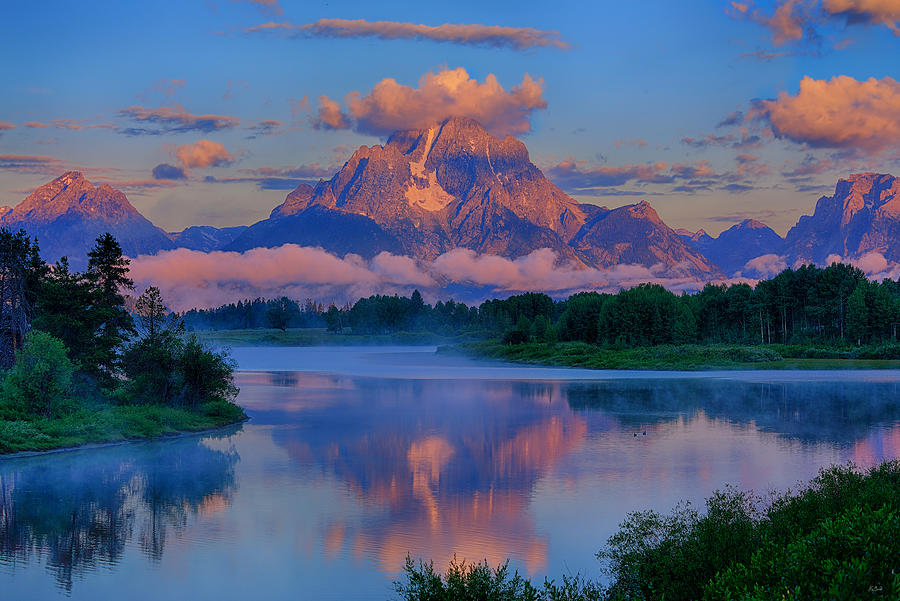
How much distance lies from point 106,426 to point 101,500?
16.1m

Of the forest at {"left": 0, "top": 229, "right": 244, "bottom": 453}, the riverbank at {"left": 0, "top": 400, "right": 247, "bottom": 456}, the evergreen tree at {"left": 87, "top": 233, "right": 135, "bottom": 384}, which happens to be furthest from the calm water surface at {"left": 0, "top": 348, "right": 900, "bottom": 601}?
the evergreen tree at {"left": 87, "top": 233, "right": 135, "bottom": 384}

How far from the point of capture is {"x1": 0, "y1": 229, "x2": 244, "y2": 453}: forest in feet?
169

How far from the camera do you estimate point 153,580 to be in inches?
993

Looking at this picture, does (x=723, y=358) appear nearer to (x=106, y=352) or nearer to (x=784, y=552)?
(x=106, y=352)

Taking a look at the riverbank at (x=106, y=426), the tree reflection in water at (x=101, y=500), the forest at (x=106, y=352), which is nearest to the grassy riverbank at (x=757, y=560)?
the tree reflection in water at (x=101, y=500)

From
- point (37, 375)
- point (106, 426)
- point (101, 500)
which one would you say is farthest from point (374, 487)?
point (37, 375)

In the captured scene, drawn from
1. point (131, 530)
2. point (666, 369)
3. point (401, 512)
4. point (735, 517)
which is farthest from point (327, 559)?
point (666, 369)

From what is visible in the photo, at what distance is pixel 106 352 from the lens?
57.7 m

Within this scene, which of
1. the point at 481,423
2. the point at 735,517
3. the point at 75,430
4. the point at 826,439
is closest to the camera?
the point at 735,517

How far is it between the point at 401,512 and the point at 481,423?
30834 mm

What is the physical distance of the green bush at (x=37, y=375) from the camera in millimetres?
47656

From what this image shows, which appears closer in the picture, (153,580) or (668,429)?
(153,580)

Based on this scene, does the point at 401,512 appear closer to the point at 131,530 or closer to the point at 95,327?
the point at 131,530

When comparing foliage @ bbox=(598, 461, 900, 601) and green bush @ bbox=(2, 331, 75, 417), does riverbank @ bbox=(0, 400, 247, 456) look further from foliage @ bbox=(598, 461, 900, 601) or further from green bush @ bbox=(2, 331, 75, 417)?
foliage @ bbox=(598, 461, 900, 601)
